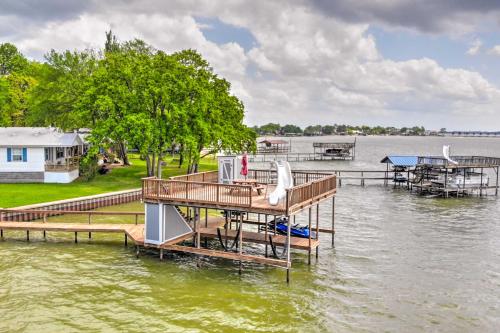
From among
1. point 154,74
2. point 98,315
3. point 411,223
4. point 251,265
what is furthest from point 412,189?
point 98,315

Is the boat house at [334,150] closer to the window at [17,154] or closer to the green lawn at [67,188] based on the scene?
the green lawn at [67,188]

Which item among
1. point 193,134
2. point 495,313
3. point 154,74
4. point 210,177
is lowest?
point 495,313

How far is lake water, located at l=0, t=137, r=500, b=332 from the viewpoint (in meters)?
15.9

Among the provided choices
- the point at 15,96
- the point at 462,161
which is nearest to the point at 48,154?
the point at 15,96

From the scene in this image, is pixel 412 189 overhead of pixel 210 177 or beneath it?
beneath

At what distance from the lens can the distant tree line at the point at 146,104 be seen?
40531 millimetres

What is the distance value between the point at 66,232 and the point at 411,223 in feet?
78.2

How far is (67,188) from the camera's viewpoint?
129ft

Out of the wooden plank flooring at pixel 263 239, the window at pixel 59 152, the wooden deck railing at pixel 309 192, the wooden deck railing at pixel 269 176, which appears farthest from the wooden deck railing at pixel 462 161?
the window at pixel 59 152

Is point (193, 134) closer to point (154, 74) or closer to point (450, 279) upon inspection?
point (154, 74)

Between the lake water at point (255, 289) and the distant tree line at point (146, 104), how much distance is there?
15.7 meters

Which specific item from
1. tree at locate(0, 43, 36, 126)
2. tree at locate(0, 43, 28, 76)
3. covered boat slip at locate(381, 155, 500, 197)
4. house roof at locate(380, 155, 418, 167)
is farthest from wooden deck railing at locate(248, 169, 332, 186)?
tree at locate(0, 43, 28, 76)

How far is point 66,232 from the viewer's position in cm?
2753

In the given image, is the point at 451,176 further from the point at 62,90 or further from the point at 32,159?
the point at 62,90
